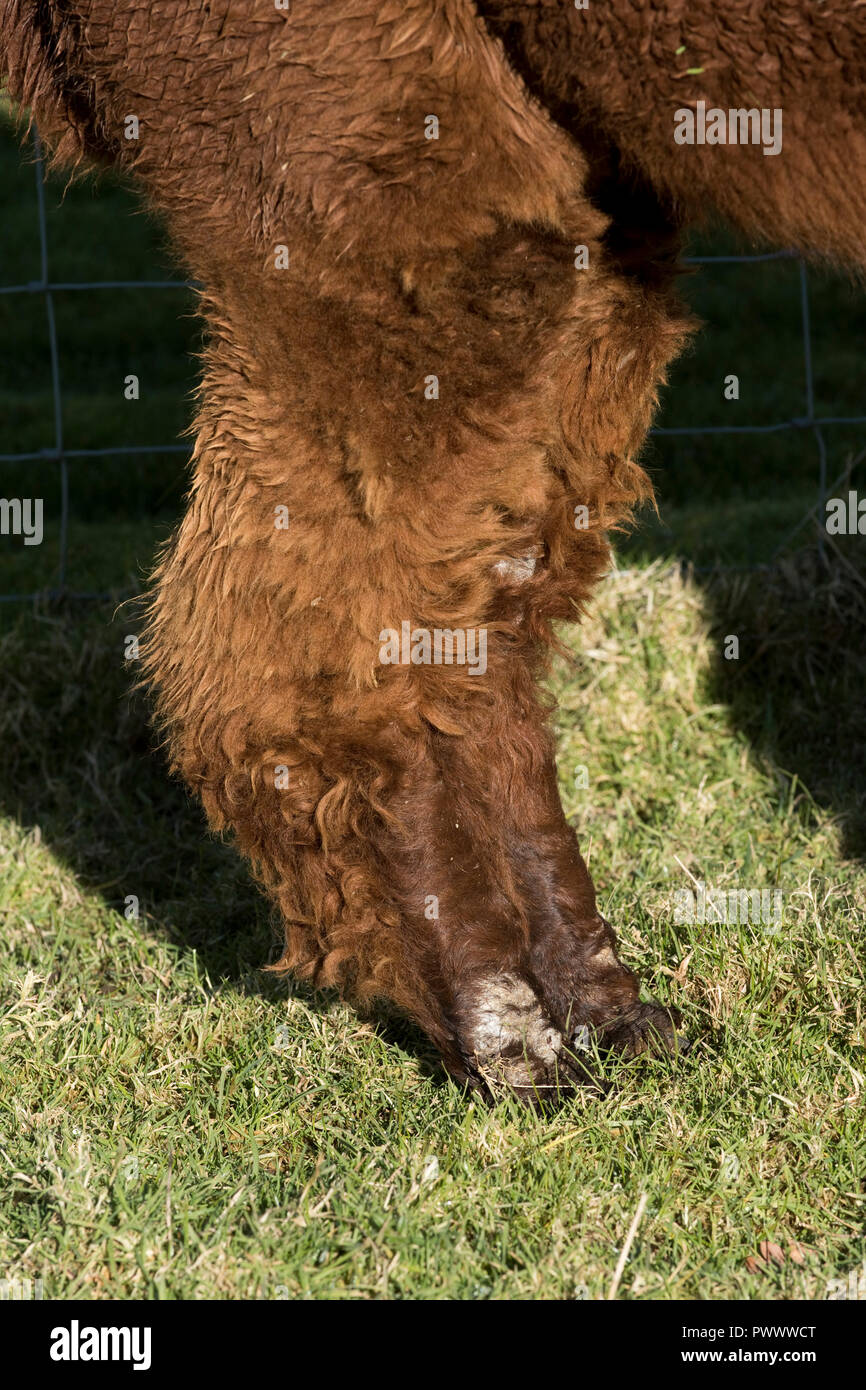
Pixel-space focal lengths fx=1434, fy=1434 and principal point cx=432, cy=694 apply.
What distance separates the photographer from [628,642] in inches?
156

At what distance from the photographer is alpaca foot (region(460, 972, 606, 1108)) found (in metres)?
2.42

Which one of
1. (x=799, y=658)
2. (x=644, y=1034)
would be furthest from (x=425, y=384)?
(x=799, y=658)

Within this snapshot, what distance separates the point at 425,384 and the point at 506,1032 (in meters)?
1.10

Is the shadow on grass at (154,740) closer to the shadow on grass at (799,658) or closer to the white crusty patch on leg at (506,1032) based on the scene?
the shadow on grass at (799,658)

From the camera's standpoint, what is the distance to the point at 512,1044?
2449 millimetres

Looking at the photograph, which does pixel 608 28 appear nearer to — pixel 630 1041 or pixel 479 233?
pixel 479 233

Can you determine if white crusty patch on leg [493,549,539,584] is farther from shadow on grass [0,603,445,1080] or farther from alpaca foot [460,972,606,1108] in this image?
shadow on grass [0,603,445,1080]

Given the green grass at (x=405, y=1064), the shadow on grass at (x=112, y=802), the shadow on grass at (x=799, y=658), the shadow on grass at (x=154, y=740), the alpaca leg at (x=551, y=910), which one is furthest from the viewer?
the shadow on grass at (x=799, y=658)

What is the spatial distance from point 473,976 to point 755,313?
565cm

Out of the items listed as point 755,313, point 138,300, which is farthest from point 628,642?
point 138,300

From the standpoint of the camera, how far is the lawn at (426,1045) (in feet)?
6.88

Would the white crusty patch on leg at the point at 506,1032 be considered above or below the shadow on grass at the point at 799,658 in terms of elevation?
below

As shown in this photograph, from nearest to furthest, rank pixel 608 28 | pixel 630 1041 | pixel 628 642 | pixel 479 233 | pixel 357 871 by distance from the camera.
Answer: pixel 608 28 → pixel 479 233 → pixel 357 871 → pixel 630 1041 → pixel 628 642

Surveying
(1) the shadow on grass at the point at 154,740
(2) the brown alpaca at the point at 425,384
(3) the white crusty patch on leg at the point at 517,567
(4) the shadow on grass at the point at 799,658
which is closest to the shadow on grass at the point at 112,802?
(1) the shadow on grass at the point at 154,740
